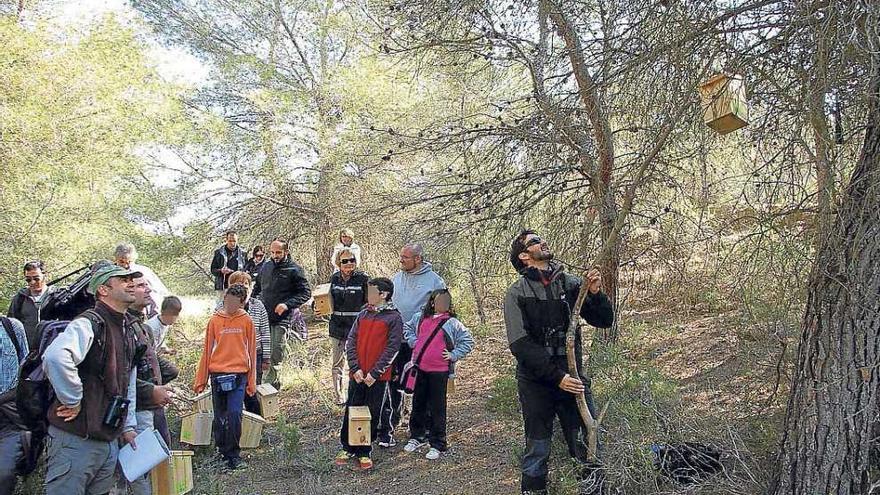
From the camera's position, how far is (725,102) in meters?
3.06

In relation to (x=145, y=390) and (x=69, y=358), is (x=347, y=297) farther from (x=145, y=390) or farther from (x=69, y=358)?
(x=69, y=358)

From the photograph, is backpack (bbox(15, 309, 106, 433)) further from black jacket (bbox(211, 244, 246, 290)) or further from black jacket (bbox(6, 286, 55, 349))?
black jacket (bbox(211, 244, 246, 290))

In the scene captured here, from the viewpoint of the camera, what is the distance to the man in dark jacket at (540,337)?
3.94 m

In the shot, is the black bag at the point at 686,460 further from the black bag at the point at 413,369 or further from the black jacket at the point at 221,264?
the black jacket at the point at 221,264

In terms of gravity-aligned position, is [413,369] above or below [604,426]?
above

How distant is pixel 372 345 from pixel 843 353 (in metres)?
3.34

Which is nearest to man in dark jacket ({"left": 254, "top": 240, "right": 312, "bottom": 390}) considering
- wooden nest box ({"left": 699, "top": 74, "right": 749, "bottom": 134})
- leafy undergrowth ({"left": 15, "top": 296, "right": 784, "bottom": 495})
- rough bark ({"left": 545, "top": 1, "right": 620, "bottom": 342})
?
leafy undergrowth ({"left": 15, "top": 296, "right": 784, "bottom": 495})

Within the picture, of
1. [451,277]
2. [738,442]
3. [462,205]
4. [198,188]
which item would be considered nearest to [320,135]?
[198,188]

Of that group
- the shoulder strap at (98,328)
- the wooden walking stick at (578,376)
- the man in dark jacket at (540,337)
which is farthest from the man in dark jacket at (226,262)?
the wooden walking stick at (578,376)

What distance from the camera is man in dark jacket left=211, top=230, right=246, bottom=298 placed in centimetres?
816

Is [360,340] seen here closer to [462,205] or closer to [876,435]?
[462,205]

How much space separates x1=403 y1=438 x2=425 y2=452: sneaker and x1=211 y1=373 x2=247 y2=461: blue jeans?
53.8 inches

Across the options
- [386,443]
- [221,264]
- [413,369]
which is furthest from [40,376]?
[221,264]

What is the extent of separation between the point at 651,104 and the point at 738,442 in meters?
1.89
